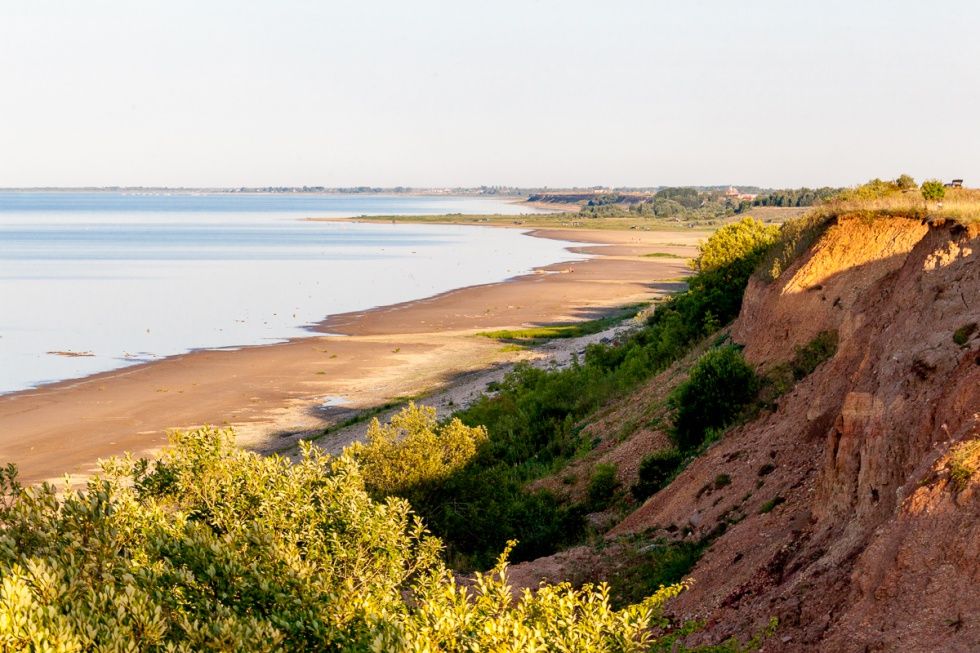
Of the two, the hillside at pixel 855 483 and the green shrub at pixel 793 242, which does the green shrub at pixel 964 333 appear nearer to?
the hillside at pixel 855 483

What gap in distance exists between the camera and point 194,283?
9275 cm

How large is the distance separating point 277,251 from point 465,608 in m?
127

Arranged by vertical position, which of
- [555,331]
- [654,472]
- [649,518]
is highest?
[654,472]

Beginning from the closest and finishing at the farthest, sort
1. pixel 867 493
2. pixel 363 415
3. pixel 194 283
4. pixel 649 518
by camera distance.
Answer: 1. pixel 867 493
2. pixel 649 518
3. pixel 363 415
4. pixel 194 283

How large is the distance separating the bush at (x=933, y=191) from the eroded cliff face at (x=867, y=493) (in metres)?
0.90

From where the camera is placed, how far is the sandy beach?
38531 millimetres

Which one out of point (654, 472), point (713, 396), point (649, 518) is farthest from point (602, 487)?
point (649, 518)

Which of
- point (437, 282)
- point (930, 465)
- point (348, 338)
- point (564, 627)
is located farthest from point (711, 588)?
point (437, 282)

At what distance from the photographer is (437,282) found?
3750 inches

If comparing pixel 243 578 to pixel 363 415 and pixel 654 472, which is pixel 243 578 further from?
pixel 363 415

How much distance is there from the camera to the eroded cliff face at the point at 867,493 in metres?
10.8

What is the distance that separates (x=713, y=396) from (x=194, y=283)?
76.2 m

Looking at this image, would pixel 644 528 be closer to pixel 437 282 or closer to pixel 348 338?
pixel 348 338

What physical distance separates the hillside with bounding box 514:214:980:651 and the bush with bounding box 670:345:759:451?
3.53 feet
